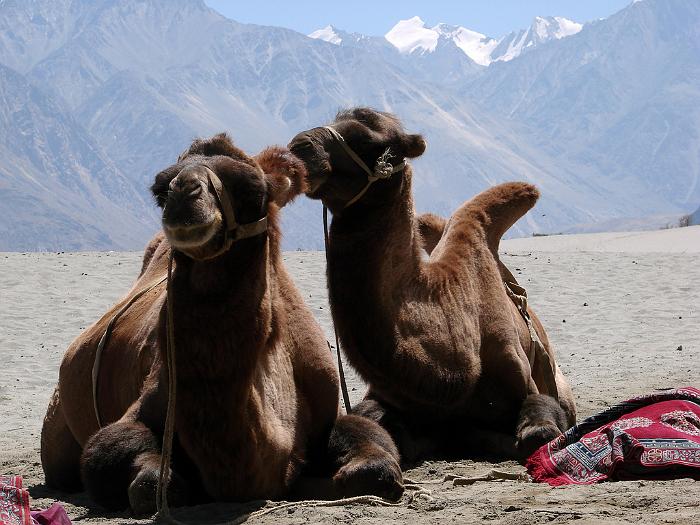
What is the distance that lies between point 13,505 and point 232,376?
80cm

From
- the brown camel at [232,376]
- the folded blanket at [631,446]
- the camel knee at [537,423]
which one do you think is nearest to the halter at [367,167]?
the brown camel at [232,376]

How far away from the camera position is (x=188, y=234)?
3.67 metres

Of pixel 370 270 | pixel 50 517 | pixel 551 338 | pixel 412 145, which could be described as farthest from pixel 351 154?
pixel 551 338

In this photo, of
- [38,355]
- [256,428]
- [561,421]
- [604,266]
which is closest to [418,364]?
[561,421]

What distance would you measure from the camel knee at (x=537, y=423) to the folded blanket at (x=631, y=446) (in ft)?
0.79

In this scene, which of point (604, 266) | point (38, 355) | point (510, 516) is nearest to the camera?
point (510, 516)

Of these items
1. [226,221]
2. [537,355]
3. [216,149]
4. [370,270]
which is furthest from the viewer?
[537,355]

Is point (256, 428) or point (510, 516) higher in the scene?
point (256, 428)

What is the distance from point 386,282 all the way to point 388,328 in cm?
25

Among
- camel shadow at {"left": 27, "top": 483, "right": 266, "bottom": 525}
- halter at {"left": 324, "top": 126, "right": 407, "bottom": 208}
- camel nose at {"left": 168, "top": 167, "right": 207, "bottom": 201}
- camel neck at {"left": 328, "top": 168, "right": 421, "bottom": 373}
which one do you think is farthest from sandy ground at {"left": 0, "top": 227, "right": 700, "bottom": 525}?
halter at {"left": 324, "top": 126, "right": 407, "bottom": 208}

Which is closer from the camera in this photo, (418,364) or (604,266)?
(418,364)

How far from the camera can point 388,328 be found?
5.38 metres

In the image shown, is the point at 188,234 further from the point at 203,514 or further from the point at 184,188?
the point at 203,514

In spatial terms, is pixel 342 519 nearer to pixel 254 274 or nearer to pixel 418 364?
pixel 254 274
